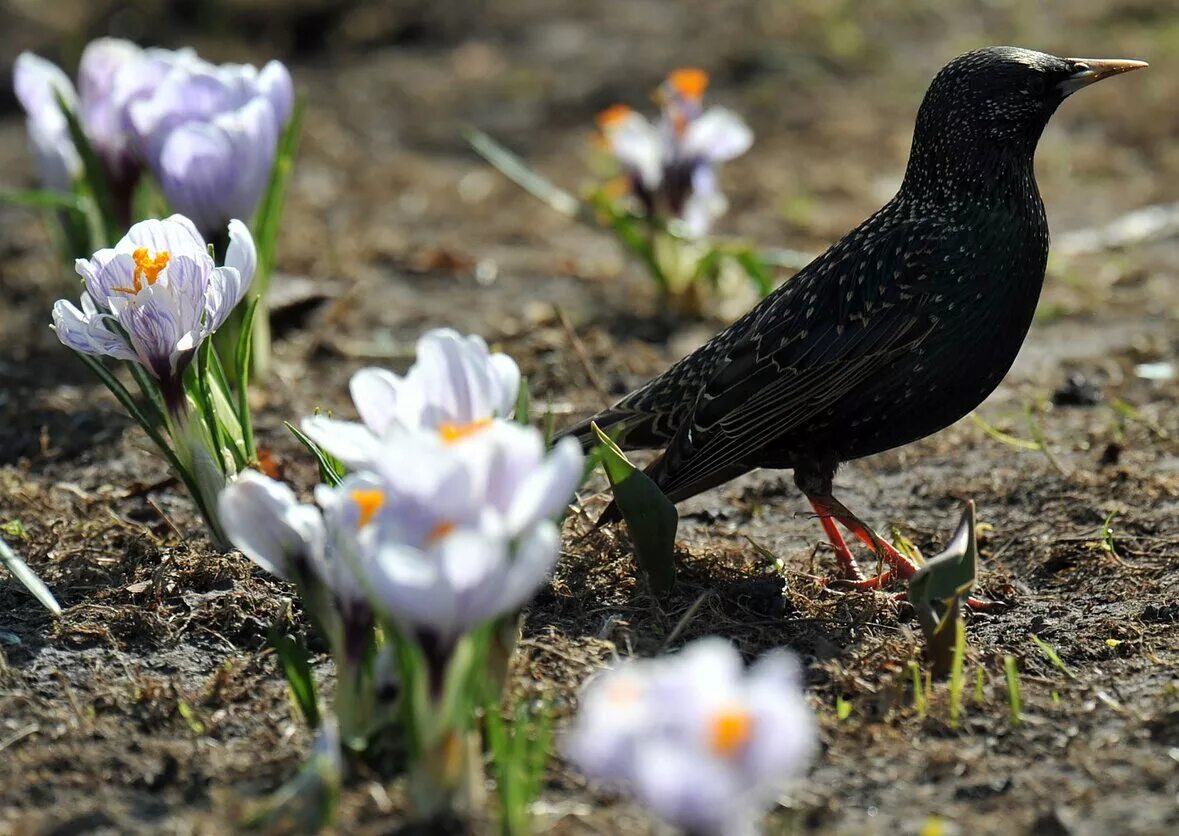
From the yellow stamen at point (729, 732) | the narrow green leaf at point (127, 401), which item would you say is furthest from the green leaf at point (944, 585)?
the narrow green leaf at point (127, 401)

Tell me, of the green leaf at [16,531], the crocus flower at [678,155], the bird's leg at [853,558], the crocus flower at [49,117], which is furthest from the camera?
the crocus flower at [678,155]

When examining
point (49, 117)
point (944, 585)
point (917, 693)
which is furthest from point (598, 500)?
point (49, 117)

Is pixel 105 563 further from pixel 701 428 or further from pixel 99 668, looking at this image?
pixel 701 428

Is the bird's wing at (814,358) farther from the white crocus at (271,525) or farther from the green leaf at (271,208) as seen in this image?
the green leaf at (271,208)

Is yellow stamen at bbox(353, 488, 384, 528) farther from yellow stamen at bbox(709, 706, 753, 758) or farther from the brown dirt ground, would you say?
yellow stamen at bbox(709, 706, 753, 758)

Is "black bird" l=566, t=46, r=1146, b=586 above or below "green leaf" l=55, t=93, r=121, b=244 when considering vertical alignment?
below

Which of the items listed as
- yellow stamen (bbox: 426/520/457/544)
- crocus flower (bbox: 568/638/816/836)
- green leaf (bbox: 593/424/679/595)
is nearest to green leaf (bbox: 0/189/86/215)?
green leaf (bbox: 593/424/679/595)
